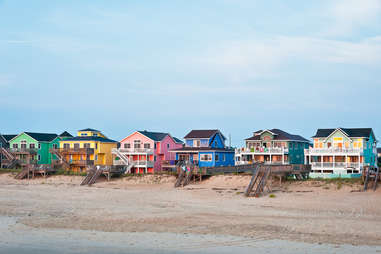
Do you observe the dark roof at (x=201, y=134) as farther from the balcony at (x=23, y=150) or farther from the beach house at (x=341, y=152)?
the balcony at (x=23, y=150)

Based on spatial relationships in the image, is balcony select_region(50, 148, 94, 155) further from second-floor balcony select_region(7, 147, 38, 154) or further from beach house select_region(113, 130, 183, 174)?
second-floor balcony select_region(7, 147, 38, 154)

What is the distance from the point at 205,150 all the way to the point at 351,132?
750 inches

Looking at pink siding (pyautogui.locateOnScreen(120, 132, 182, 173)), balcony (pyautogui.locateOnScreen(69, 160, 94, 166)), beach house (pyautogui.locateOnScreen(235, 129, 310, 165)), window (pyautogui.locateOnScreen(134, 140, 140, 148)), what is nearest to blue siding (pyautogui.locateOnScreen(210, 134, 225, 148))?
beach house (pyautogui.locateOnScreen(235, 129, 310, 165))

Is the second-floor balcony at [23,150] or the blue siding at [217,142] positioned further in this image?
the second-floor balcony at [23,150]

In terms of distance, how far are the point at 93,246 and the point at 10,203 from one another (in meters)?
20.1

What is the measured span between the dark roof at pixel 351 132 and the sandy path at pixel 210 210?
58.3 feet

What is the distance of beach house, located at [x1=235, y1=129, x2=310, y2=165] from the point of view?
6372 centimetres

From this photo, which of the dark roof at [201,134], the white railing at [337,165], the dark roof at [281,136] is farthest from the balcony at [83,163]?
the white railing at [337,165]

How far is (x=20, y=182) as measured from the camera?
199ft

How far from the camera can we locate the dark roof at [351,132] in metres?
60.8

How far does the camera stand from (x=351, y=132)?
62062 mm

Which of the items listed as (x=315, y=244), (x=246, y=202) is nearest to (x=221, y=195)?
(x=246, y=202)

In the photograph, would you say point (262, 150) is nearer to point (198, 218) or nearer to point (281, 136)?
point (281, 136)

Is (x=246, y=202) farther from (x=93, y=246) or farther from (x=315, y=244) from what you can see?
(x=93, y=246)
